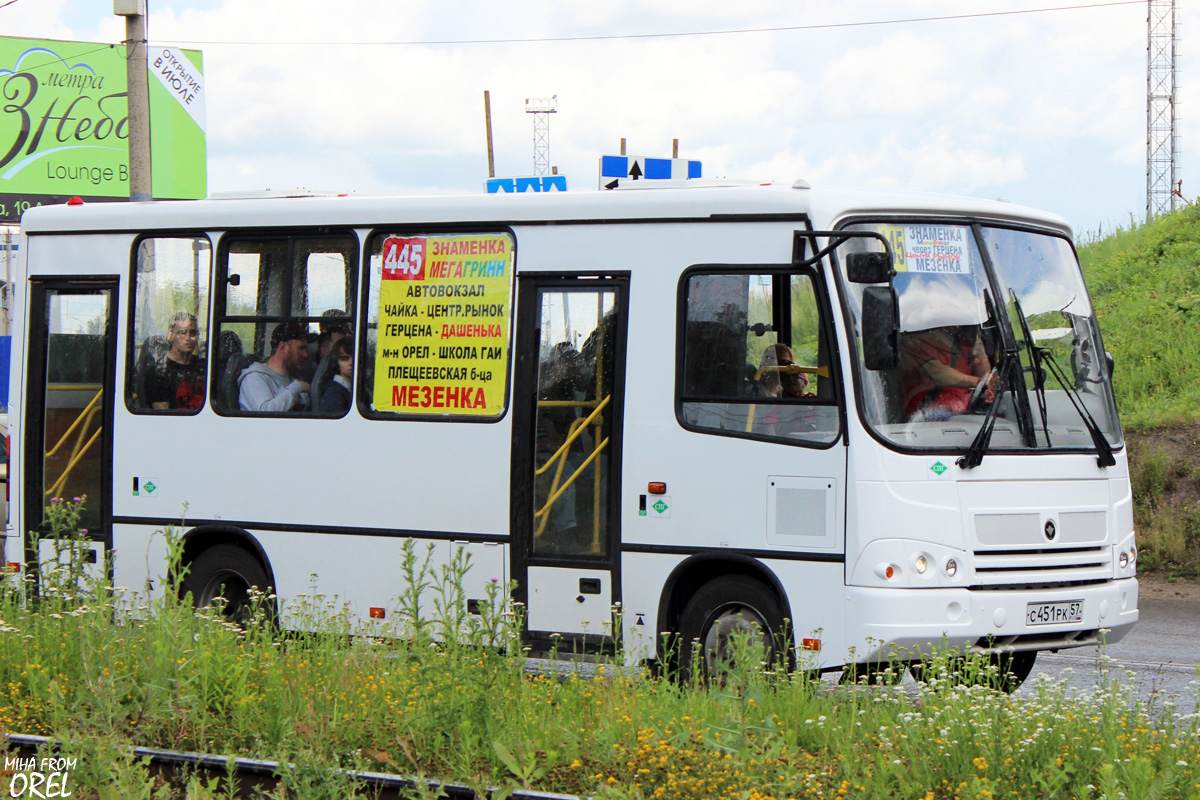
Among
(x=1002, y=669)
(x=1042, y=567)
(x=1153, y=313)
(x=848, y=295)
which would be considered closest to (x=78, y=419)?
(x=848, y=295)

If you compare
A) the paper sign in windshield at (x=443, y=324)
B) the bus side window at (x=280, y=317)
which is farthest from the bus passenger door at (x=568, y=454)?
the bus side window at (x=280, y=317)

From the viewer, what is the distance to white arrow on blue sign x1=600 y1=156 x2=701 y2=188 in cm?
1246

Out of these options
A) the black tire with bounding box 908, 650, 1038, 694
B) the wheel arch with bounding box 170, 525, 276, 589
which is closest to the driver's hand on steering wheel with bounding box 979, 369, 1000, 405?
the black tire with bounding box 908, 650, 1038, 694

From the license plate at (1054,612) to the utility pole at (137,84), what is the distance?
43.9 ft

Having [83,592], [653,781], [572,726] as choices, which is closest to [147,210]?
[83,592]

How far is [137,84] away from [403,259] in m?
10.3

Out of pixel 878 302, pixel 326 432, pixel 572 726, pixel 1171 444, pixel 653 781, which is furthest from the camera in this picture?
pixel 1171 444

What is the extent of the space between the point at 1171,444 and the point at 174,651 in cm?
1208

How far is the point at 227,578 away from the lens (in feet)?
33.2

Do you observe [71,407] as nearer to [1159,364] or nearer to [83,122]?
[1159,364]

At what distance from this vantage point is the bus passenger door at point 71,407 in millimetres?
10367

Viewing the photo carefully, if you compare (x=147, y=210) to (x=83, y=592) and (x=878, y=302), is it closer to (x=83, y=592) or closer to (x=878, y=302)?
(x=83, y=592)

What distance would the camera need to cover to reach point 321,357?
968 cm

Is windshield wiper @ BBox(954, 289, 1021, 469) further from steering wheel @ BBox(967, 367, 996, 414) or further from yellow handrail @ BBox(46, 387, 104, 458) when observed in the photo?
yellow handrail @ BBox(46, 387, 104, 458)
